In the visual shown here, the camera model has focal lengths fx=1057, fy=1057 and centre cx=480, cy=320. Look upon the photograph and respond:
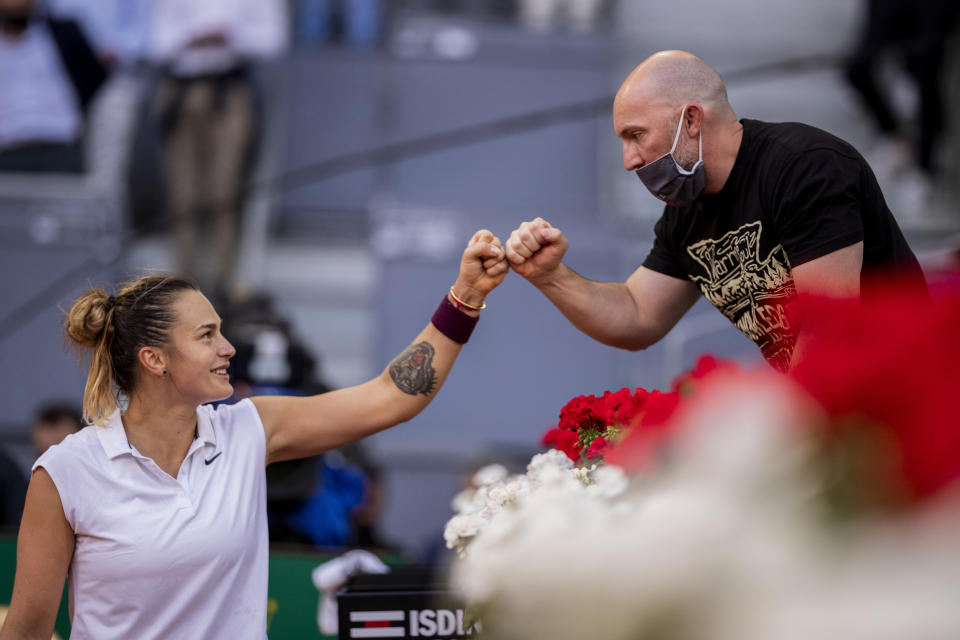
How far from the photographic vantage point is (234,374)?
4.02 meters

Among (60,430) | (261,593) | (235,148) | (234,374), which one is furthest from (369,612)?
(235,148)

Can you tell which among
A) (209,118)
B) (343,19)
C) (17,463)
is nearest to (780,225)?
(17,463)

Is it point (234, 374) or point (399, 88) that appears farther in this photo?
point (399, 88)

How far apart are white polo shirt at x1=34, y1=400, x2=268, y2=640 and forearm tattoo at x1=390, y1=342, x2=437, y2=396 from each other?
15.1 inches

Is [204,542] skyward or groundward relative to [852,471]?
groundward

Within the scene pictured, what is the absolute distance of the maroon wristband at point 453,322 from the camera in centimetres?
218

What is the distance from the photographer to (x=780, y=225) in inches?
74.3

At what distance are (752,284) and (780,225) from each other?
0.41ft

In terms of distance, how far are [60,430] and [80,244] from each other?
4.82 feet

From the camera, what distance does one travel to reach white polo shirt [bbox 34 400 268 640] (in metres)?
1.87

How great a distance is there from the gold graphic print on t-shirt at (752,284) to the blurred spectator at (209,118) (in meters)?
3.74

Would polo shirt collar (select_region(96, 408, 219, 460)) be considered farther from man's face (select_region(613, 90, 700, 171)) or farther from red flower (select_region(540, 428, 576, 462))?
man's face (select_region(613, 90, 700, 171))

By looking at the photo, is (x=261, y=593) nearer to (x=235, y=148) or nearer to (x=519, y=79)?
(x=235, y=148)

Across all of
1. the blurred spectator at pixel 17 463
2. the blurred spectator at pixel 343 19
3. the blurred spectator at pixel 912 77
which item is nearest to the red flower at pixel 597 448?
the blurred spectator at pixel 17 463
